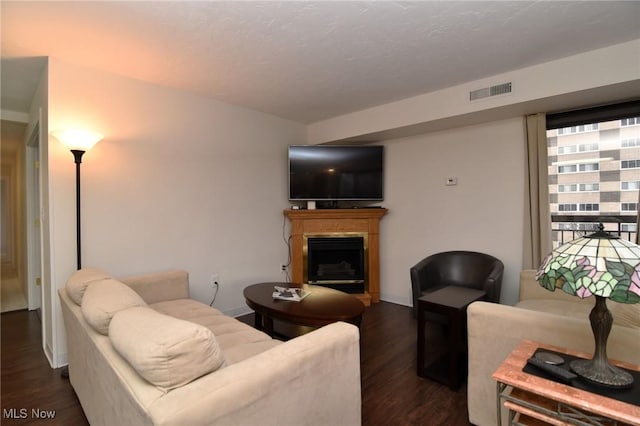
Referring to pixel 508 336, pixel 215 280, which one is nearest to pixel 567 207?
pixel 508 336

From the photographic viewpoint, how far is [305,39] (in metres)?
2.35

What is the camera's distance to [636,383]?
122 cm

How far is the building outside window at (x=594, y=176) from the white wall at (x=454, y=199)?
1.08 ft

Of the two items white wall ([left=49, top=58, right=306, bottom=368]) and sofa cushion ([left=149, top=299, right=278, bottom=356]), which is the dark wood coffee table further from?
white wall ([left=49, top=58, right=306, bottom=368])

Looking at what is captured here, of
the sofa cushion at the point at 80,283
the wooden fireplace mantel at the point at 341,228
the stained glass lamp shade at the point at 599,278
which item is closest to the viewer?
the stained glass lamp shade at the point at 599,278

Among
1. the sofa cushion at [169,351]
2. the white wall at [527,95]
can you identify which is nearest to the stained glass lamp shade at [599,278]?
the sofa cushion at [169,351]

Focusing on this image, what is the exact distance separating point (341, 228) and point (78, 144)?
2.97m

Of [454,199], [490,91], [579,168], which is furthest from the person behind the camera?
[454,199]

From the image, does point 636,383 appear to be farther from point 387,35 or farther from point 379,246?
point 379,246

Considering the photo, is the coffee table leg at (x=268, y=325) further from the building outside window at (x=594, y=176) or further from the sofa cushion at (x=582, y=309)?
the building outside window at (x=594, y=176)

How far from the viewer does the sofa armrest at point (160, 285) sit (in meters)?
2.69

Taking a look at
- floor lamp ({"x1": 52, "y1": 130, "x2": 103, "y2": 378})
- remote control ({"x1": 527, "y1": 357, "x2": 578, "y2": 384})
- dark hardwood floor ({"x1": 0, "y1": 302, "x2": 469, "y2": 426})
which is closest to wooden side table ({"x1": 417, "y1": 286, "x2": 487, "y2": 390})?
dark hardwood floor ({"x1": 0, "y1": 302, "x2": 469, "y2": 426})

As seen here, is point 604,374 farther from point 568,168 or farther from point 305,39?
point 568,168

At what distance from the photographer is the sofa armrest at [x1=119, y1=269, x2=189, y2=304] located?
2.69 m
